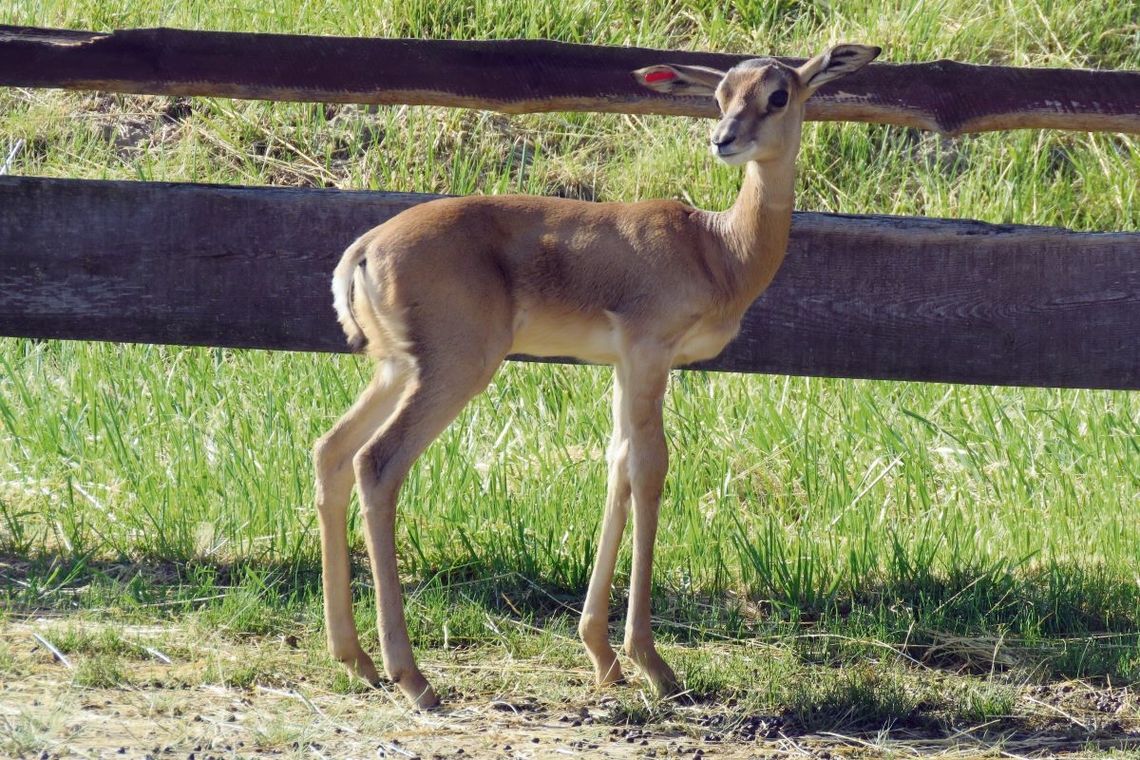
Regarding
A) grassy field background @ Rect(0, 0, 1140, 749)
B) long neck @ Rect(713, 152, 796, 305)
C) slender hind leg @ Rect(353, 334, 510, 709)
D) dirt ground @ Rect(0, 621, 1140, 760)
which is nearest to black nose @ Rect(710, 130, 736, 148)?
long neck @ Rect(713, 152, 796, 305)

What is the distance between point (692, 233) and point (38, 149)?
604 cm

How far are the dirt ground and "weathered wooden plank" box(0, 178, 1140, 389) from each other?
3.91 feet

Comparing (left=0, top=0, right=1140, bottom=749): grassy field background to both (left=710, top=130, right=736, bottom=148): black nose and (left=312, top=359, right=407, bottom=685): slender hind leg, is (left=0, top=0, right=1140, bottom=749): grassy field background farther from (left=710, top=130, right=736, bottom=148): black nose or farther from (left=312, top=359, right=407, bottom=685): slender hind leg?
(left=710, top=130, right=736, bottom=148): black nose

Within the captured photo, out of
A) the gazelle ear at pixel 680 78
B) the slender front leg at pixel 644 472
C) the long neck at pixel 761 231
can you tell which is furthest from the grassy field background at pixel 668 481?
the gazelle ear at pixel 680 78

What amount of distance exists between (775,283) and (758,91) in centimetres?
82

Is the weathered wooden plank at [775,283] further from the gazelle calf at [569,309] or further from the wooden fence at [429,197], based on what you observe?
the gazelle calf at [569,309]

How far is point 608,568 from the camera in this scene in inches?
170

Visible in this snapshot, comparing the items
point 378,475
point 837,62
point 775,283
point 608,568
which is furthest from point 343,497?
point 837,62

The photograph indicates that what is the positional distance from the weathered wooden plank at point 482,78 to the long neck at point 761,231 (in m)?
0.48

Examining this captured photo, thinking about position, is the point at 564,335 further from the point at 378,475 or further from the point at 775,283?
the point at 775,283

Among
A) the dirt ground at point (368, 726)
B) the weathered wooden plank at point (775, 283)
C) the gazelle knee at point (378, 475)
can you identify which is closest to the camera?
the dirt ground at point (368, 726)

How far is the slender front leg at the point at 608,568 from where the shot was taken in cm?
422

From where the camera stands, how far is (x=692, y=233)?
4402 mm

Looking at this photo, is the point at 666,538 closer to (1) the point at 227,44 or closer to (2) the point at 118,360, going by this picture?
(1) the point at 227,44
